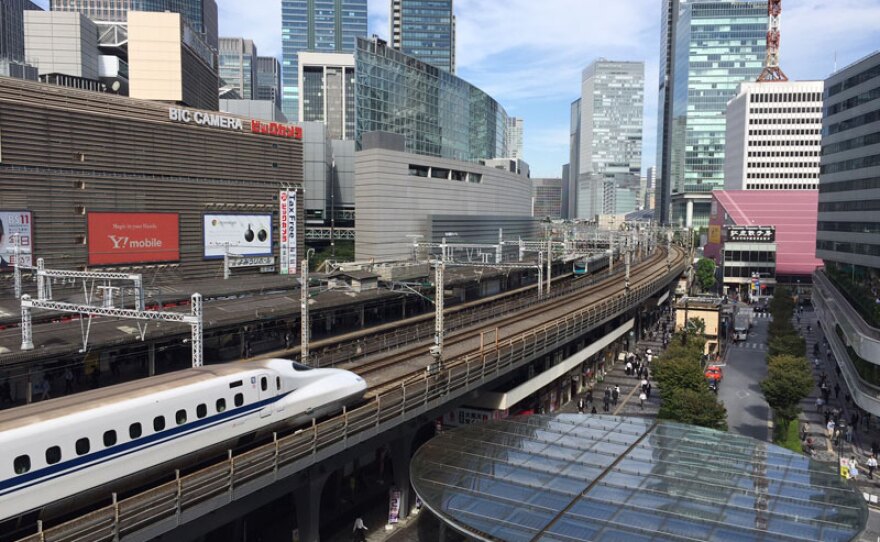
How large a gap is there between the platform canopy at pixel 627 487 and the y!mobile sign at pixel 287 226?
57.2m

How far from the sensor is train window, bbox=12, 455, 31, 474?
16.2 m

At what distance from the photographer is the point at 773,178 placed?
562ft

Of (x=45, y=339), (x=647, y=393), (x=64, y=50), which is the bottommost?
(x=647, y=393)

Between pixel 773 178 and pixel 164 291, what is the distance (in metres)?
165

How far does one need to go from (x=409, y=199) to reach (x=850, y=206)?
52036 millimetres

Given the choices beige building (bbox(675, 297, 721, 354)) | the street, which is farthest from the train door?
beige building (bbox(675, 297, 721, 354))

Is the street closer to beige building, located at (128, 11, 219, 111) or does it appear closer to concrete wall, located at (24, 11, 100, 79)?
beige building, located at (128, 11, 219, 111)

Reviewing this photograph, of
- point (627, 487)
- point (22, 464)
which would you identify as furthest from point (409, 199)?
point (22, 464)

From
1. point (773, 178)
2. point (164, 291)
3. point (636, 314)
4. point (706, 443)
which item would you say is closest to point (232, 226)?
point (164, 291)

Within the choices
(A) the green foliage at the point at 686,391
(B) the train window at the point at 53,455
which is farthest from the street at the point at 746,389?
(B) the train window at the point at 53,455

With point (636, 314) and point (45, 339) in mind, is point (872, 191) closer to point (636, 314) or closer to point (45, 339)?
point (636, 314)

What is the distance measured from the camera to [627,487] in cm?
2056

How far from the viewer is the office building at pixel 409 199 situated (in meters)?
87.7

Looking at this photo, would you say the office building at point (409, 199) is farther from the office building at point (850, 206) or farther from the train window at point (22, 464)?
the train window at point (22, 464)
